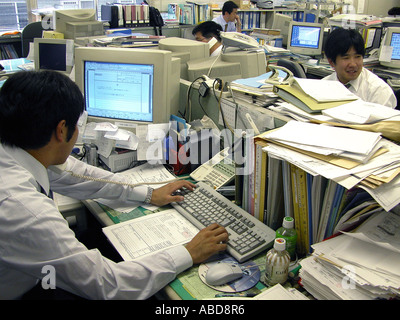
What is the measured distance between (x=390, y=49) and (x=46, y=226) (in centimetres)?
397

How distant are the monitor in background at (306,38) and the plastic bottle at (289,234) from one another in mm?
4056

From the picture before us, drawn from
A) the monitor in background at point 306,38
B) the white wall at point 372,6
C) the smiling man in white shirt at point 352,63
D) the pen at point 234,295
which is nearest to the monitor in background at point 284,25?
the monitor in background at point 306,38

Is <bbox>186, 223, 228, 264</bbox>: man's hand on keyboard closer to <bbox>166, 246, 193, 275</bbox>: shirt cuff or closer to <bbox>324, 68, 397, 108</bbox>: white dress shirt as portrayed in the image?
<bbox>166, 246, 193, 275</bbox>: shirt cuff

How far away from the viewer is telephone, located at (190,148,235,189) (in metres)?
1.50

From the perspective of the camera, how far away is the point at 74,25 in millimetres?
2992

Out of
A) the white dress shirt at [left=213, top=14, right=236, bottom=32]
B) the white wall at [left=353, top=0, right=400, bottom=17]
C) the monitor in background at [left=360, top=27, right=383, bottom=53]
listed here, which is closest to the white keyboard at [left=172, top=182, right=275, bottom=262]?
the monitor in background at [left=360, top=27, right=383, bottom=53]

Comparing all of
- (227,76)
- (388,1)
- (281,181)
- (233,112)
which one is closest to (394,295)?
(281,181)

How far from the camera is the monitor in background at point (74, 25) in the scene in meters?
3.02

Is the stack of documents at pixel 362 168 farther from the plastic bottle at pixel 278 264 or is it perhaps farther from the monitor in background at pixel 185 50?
the monitor in background at pixel 185 50

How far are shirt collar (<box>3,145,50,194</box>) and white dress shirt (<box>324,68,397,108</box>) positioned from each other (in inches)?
78.7

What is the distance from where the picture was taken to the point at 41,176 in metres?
1.13

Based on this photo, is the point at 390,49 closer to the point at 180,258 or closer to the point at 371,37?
the point at 371,37
